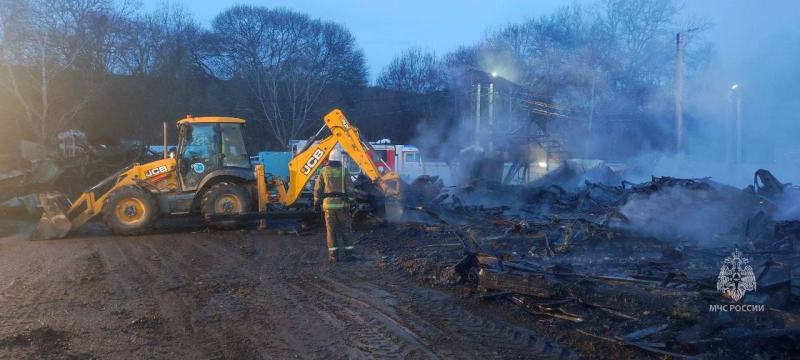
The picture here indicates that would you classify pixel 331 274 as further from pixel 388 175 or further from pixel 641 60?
pixel 641 60

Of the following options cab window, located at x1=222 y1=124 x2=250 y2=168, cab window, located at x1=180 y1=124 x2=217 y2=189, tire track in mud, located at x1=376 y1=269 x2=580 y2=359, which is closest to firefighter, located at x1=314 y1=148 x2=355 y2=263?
tire track in mud, located at x1=376 y1=269 x2=580 y2=359

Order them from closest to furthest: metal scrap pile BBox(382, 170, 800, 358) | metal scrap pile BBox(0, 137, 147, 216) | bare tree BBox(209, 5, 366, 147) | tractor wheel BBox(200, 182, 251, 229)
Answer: metal scrap pile BBox(382, 170, 800, 358) → tractor wheel BBox(200, 182, 251, 229) → metal scrap pile BBox(0, 137, 147, 216) → bare tree BBox(209, 5, 366, 147)

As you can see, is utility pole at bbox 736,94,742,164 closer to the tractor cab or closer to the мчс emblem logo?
the мчс emblem logo

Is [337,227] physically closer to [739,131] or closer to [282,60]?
[739,131]

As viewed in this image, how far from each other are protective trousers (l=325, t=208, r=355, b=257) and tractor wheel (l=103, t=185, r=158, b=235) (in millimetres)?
5045

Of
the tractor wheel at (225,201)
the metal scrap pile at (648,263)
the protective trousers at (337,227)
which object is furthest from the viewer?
the tractor wheel at (225,201)

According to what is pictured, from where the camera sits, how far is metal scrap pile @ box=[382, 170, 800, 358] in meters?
4.66

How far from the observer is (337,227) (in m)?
8.52

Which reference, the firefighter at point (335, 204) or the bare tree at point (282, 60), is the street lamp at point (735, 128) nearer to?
the firefighter at point (335, 204)

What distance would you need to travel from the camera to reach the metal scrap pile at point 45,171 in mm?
15062

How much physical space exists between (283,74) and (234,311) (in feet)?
107

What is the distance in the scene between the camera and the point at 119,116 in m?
30.3

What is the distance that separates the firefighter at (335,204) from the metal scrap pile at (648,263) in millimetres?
1046

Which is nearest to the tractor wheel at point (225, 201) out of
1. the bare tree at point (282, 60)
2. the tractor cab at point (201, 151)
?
the tractor cab at point (201, 151)
